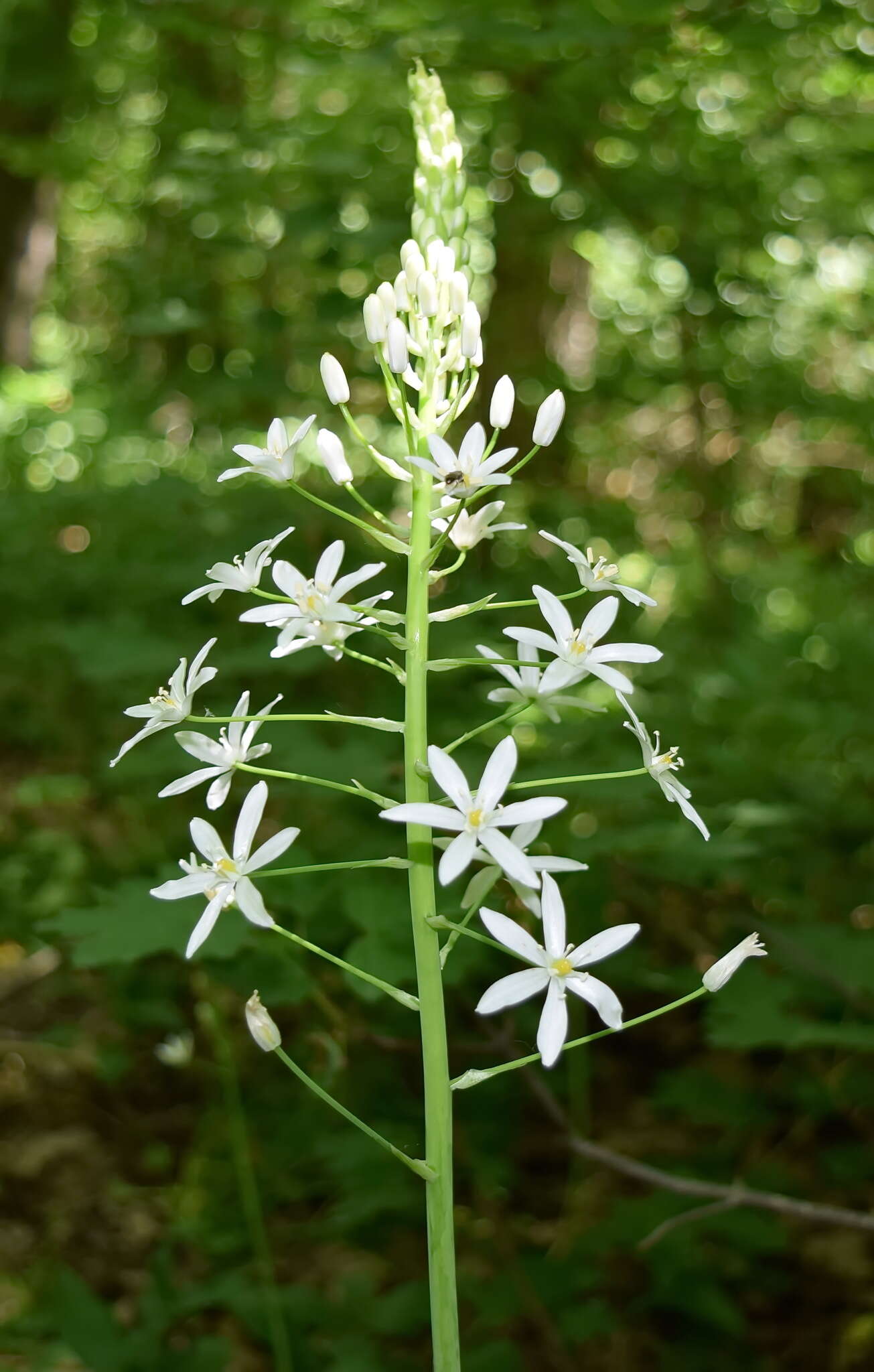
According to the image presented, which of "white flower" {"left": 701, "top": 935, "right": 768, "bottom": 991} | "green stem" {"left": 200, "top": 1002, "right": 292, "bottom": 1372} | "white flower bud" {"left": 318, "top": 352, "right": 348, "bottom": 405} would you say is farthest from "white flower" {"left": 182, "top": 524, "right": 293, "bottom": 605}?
"green stem" {"left": 200, "top": 1002, "right": 292, "bottom": 1372}

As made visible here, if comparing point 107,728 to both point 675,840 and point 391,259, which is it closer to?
point 391,259

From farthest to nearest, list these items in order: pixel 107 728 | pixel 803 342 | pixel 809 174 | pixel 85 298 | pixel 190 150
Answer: pixel 85 298 < pixel 803 342 < pixel 107 728 < pixel 809 174 < pixel 190 150

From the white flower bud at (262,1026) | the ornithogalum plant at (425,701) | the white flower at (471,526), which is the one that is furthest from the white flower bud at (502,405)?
the white flower bud at (262,1026)

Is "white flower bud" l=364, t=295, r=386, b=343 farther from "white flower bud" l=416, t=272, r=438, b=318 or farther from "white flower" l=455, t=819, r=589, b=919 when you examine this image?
"white flower" l=455, t=819, r=589, b=919

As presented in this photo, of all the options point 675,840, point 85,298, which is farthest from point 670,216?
point 85,298

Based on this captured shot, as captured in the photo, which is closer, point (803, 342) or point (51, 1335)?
point (51, 1335)
